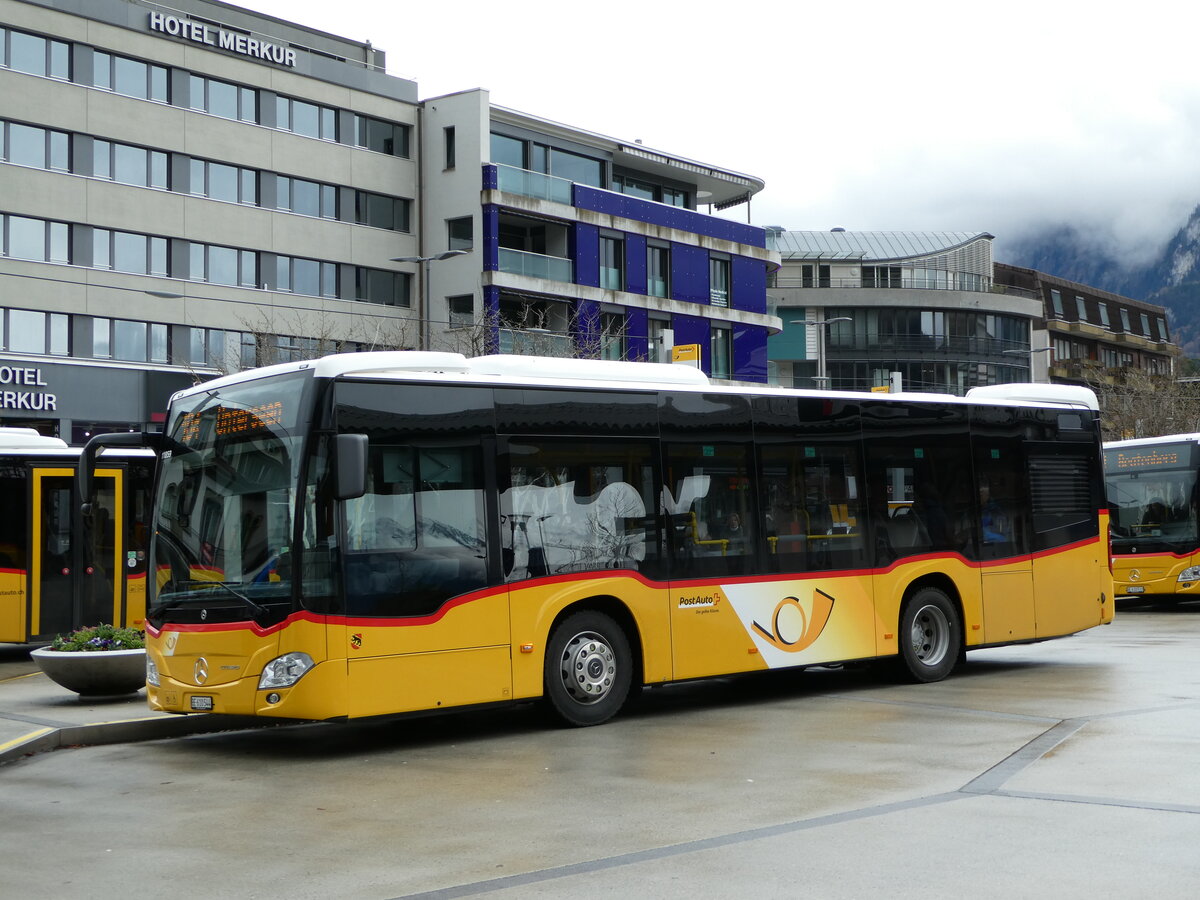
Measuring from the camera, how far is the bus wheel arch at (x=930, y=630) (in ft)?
49.4

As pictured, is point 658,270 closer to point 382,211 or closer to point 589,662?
point 382,211

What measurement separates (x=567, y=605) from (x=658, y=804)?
361cm

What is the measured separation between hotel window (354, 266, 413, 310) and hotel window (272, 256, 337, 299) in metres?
1.03

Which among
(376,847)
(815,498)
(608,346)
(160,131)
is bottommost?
(376,847)

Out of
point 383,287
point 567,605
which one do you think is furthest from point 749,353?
point 567,605

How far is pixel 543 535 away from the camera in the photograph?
12.2 metres

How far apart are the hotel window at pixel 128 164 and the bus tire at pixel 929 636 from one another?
3285 centimetres

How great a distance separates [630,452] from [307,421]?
9.99 feet

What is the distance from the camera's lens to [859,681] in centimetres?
1584

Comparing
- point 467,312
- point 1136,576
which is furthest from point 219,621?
point 467,312

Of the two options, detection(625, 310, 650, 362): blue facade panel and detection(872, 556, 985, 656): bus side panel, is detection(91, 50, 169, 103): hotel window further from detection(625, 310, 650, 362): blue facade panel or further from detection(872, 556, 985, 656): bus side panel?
detection(872, 556, 985, 656): bus side panel

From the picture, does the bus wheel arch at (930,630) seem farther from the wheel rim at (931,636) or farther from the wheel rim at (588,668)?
the wheel rim at (588,668)

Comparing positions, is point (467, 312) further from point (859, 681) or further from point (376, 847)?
point (376, 847)

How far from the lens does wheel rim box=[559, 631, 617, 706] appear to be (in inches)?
486
